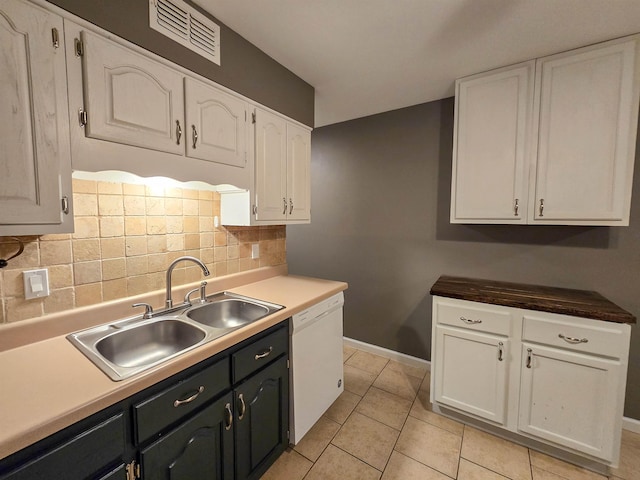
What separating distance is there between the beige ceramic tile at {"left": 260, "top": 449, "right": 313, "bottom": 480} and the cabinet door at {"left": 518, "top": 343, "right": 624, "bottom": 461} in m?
1.32

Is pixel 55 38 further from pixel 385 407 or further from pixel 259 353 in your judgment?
pixel 385 407

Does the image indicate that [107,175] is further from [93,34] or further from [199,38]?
[199,38]

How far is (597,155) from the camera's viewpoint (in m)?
1.58

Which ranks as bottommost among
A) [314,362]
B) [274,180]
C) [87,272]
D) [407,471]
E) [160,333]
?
[407,471]

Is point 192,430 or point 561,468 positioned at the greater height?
point 192,430

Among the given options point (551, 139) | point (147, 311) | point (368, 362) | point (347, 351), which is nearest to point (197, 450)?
point (147, 311)

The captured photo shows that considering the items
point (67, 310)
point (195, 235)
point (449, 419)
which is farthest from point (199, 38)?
point (449, 419)

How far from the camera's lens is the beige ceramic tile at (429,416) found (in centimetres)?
186

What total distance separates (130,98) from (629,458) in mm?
3211

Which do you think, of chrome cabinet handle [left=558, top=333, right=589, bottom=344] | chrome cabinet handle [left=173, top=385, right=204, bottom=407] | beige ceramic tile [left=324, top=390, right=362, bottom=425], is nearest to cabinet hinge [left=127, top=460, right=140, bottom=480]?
chrome cabinet handle [left=173, top=385, right=204, bottom=407]

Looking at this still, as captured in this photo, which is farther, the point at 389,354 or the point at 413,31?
the point at 389,354

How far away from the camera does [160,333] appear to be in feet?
4.48

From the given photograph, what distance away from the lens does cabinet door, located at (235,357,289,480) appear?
127 cm

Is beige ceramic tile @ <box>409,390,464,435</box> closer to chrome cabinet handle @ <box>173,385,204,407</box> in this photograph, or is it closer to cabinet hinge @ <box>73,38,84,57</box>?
chrome cabinet handle @ <box>173,385,204,407</box>
